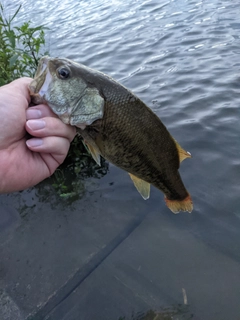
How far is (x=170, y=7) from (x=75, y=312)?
34.1 ft

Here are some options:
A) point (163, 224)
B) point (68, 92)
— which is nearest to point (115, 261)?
point (163, 224)

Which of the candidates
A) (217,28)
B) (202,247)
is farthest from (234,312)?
(217,28)

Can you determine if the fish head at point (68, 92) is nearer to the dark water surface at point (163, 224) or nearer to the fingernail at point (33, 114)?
the fingernail at point (33, 114)

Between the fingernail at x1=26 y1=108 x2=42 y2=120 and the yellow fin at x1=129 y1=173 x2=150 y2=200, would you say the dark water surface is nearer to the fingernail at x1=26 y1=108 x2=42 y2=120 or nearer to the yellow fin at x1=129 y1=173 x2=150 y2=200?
the yellow fin at x1=129 y1=173 x2=150 y2=200

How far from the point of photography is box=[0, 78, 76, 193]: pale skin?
7.80 feet

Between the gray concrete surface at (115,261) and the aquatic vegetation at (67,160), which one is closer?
the gray concrete surface at (115,261)

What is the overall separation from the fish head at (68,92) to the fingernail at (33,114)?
8cm

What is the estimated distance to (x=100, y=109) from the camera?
239cm

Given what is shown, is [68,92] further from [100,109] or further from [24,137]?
[24,137]

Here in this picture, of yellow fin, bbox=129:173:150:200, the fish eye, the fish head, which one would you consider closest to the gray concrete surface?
yellow fin, bbox=129:173:150:200

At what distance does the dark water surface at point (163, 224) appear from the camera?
337 cm

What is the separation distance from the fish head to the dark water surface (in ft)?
6.24

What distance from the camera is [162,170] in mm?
2838

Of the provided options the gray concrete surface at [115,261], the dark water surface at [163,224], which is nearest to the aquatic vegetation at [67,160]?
the dark water surface at [163,224]
